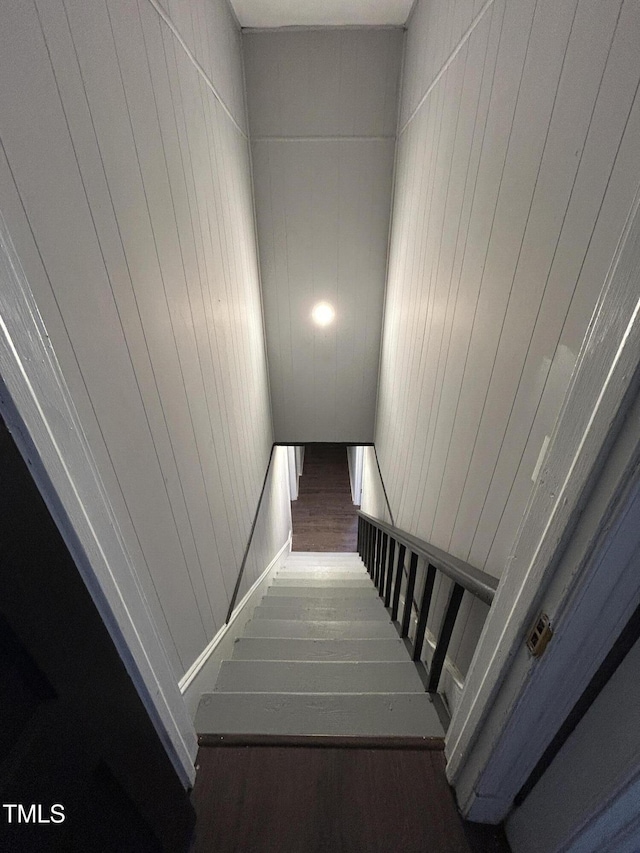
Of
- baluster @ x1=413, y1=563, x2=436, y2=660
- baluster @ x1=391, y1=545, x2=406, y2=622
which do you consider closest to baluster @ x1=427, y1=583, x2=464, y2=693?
baluster @ x1=413, y1=563, x2=436, y2=660

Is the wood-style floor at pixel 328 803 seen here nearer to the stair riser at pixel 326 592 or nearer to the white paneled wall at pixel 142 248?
the white paneled wall at pixel 142 248

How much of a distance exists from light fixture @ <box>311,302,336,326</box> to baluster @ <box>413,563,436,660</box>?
2643 millimetres

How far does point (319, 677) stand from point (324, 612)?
1.06 metres

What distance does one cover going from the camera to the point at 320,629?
2.09 meters

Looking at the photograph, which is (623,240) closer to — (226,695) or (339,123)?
(226,695)

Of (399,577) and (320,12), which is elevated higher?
(320,12)

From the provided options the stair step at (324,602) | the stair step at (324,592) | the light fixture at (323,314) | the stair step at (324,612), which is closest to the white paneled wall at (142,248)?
the stair step at (324,612)

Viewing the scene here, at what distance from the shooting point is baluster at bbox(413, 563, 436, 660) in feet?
4.37

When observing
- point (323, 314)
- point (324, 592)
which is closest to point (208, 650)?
point (324, 592)

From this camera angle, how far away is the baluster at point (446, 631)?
1.13 meters

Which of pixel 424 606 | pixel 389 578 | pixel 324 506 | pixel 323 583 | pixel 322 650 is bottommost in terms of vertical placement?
pixel 324 506

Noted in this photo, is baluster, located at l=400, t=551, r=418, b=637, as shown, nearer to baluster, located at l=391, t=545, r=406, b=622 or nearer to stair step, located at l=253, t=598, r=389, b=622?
baluster, located at l=391, t=545, r=406, b=622

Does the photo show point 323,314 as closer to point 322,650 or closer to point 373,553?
point 373,553

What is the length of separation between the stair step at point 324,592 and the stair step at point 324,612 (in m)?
0.22
